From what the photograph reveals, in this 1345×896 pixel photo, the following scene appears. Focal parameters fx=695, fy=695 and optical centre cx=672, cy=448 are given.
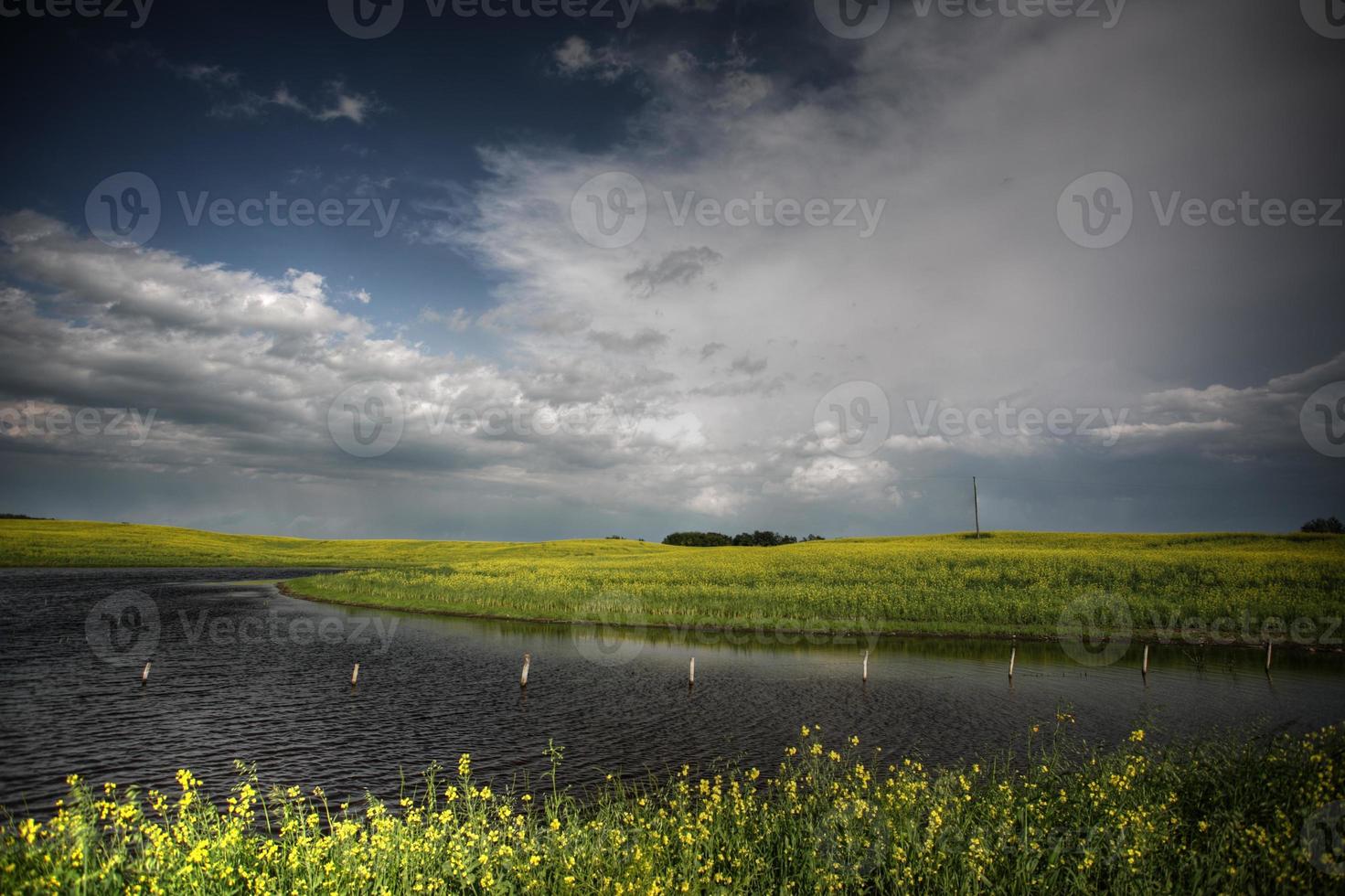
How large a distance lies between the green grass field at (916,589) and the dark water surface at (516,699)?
4.20 m

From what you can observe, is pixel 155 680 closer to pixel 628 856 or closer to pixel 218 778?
pixel 218 778

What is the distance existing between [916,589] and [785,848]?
4637cm

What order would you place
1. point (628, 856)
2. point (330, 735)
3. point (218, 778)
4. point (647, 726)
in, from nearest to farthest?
1. point (628, 856)
2. point (218, 778)
3. point (330, 735)
4. point (647, 726)

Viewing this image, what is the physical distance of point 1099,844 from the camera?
31.1ft

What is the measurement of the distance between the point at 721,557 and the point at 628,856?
72.5m

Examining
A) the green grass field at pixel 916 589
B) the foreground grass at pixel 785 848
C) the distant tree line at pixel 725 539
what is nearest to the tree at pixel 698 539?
the distant tree line at pixel 725 539

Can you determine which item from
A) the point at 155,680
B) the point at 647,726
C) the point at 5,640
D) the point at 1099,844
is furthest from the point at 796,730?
the point at 5,640

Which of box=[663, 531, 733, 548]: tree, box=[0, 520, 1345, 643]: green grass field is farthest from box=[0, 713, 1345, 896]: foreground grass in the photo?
box=[663, 531, 733, 548]: tree

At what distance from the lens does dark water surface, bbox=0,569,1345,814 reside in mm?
21125

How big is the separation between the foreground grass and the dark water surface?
351cm

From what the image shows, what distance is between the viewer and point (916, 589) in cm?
5284

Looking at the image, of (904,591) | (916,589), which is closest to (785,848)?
(904,591)

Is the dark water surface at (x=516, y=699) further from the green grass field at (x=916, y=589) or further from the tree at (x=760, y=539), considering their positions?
the tree at (x=760, y=539)

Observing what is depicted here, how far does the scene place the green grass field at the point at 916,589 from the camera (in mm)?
45625
